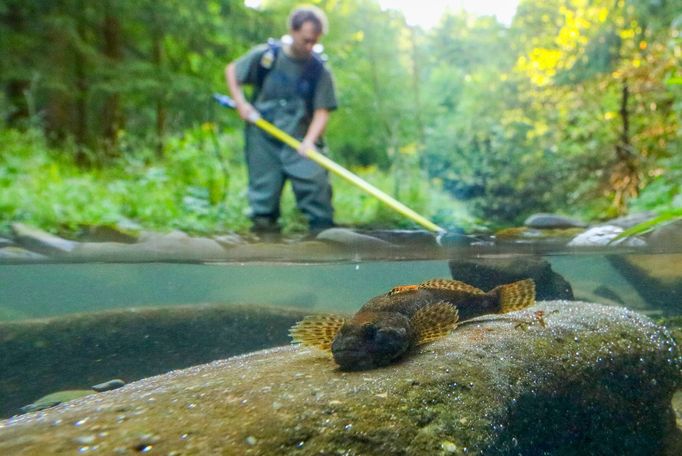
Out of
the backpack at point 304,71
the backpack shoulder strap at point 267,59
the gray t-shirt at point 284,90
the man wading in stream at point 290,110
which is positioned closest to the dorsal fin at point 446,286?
the man wading in stream at point 290,110

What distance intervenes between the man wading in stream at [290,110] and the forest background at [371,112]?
0.24 metres

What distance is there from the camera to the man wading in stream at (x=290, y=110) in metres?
5.86

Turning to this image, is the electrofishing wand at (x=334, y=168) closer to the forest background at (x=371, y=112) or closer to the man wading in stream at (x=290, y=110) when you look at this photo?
the man wading in stream at (x=290, y=110)

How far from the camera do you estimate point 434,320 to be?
9.57 feet

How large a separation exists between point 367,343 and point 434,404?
47cm

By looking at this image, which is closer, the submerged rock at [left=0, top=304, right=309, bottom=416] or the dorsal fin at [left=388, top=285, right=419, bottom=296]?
the dorsal fin at [left=388, top=285, right=419, bottom=296]

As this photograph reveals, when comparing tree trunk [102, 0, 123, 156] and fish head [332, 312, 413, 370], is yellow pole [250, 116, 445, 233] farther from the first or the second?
tree trunk [102, 0, 123, 156]

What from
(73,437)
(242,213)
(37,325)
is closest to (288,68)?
(242,213)

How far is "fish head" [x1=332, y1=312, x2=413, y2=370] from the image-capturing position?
105 inches

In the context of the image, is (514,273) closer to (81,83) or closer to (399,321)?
(399,321)

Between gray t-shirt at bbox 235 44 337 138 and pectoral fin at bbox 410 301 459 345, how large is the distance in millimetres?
3478

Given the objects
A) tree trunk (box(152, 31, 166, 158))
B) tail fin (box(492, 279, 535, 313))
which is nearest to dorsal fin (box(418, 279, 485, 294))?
tail fin (box(492, 279, 535, 313))

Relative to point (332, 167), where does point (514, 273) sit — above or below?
below

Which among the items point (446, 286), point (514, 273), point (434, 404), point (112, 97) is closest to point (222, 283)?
point (112, 97)
